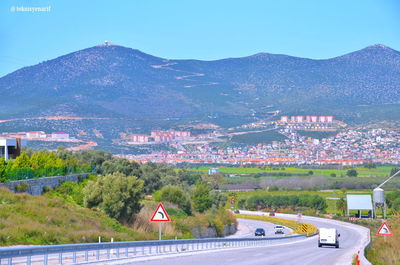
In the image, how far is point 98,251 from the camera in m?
22.1

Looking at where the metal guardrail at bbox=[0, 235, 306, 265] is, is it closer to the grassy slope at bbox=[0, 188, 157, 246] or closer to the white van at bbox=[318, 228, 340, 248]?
the grassy slope at bbox=[0, 188, 157, 246]

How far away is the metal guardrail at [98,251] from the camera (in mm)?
17328

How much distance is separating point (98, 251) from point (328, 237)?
81.5 feet

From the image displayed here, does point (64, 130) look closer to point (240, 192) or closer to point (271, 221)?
point (240, 192)

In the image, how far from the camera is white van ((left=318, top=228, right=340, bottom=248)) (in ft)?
143

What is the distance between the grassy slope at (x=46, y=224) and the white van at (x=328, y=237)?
12065 millimetres

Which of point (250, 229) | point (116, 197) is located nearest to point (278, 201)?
point (250, 229)

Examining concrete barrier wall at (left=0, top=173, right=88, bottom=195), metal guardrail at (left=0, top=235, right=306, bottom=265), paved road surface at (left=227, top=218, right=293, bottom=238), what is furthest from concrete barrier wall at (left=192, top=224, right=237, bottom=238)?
metal guardrail at (left=0, top=235, right=306, bottom=265)

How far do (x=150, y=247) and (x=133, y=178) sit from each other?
25.0m

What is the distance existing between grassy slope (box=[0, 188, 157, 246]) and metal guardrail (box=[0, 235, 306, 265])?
350 cm

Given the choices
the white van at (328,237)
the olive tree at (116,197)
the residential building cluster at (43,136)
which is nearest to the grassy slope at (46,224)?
the olive tree at (116,197)

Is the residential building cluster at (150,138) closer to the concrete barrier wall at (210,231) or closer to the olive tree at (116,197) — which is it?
the concrete barrier wall at (210,231)

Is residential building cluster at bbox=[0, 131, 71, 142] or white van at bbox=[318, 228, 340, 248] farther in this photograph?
residential building cluster at bbox=[0, 131, 71, 142]

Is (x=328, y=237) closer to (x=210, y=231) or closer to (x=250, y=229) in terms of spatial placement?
(x=210, y=231)
